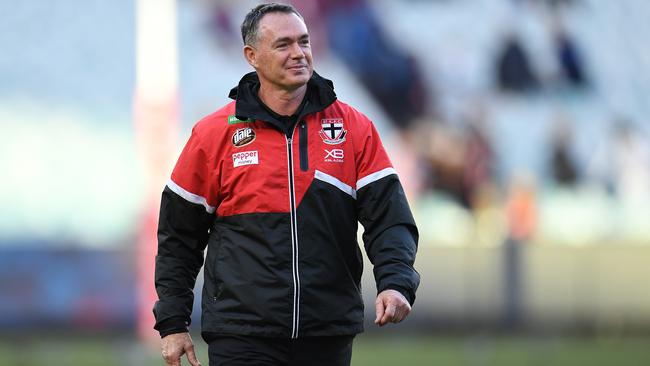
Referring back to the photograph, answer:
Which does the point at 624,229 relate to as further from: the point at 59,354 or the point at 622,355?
the point at 59,354

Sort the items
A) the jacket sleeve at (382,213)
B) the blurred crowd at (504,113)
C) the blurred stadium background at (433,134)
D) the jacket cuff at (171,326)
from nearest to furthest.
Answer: the jacket sleeve at (382,213) → the jacket cuff at (171,326) → the blurred stadium background at (433,134) → the blurred crowd at (504,113)

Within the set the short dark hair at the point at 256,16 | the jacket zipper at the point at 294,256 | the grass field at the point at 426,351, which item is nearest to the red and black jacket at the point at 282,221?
the jacket zipper at the point at 294,256

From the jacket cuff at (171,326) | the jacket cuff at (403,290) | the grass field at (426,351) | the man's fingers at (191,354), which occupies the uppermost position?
the jacket cuff at (403,290)

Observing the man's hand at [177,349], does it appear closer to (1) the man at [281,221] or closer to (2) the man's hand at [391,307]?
(1) the man at [281,221]

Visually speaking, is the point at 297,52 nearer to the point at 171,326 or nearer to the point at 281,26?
the point at 281,26

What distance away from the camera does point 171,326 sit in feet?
17.2

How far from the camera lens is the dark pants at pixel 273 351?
5098 millimetres

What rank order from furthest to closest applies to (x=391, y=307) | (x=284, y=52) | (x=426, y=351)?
(x=426, y=351) < (x=284, y=52) < (x=391, y=307)

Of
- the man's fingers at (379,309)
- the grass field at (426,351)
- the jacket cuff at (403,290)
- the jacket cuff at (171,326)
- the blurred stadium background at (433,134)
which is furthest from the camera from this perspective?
the blurred stadium background at (433,134)

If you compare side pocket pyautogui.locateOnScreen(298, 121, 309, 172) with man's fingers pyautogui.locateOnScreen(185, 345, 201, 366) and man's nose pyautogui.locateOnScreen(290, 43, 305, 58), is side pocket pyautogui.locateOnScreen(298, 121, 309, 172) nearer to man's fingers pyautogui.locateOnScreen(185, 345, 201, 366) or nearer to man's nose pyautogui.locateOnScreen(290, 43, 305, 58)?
man's nose pyautogui.locateOnScreen(290, 43, 305, 58)

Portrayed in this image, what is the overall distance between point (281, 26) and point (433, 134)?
14.1m

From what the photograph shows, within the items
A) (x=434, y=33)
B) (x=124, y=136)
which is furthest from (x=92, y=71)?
(x=434, y=33)

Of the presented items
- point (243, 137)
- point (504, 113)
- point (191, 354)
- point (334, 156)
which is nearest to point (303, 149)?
point (334, 156)

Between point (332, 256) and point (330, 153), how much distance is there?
1.24 ft
